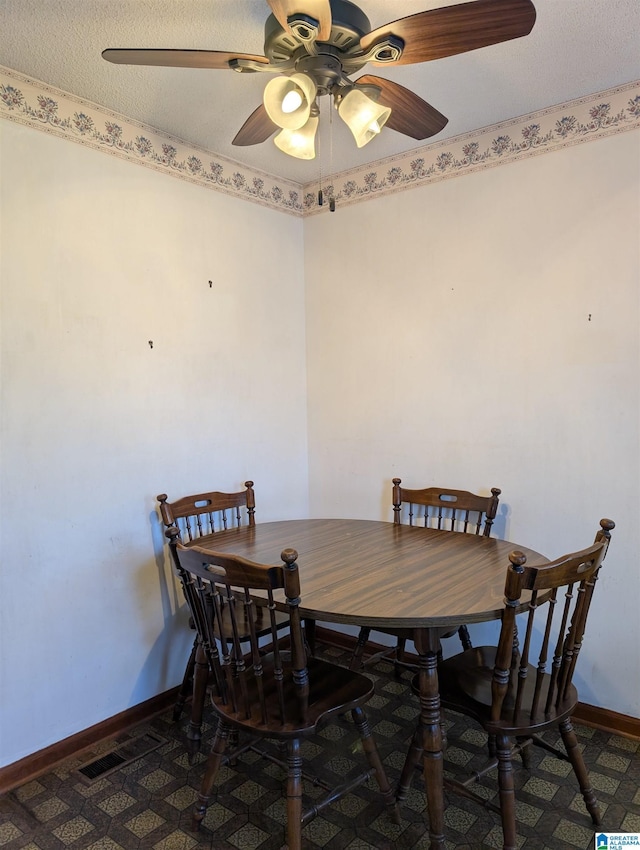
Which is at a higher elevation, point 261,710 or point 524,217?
point 524,217

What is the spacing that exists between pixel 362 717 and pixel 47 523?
1.35 meters

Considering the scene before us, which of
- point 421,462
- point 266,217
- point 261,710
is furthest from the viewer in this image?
point 266,217

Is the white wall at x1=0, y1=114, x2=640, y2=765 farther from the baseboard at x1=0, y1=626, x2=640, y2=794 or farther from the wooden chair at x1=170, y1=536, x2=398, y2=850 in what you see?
the wooden chair at x1=170, y1=536, x2=398, y2=850

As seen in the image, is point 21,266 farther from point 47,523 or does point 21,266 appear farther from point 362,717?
point 362,717

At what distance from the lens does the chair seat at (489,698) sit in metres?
1.60

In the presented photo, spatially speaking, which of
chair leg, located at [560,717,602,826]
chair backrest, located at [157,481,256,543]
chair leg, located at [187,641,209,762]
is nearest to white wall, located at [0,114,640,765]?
chair backrest, located at [157,481,256,543]

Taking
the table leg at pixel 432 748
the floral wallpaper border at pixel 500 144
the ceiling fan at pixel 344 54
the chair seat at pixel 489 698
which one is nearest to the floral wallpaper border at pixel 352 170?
the floral wallpaper border at pixel 500 144

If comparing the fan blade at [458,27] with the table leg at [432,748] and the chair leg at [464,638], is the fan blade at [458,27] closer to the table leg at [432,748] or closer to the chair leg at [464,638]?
the table leg at [432,748]

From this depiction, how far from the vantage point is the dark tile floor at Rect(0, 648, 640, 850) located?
1769 mm

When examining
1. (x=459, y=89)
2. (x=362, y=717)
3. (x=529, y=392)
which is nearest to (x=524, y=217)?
(x=459, y=89)

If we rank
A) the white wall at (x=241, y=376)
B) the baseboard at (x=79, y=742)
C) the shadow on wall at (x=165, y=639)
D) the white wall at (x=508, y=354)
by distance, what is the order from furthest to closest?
the shadow on wall at (x=165, y=639) → the white wall at (x=508, y=354) → the white wall at (x=241, y=376) → the baseboard at (x=79, y=742)

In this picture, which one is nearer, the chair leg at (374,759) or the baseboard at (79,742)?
the chair leg at (374,759)

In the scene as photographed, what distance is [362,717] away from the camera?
1.84 metres

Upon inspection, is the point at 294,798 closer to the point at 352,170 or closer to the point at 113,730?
the point at 113,730
